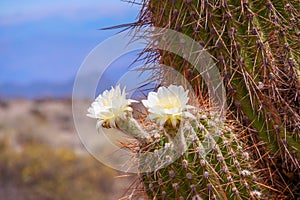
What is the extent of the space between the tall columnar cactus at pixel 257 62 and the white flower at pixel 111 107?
0.23 m

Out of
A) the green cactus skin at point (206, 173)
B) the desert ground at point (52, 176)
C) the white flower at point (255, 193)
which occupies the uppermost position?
the green cactus skin at point (206, 173)

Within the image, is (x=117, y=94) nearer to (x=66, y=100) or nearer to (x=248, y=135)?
(x=248, y=135)

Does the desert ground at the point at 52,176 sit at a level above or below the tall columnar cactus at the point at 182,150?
below

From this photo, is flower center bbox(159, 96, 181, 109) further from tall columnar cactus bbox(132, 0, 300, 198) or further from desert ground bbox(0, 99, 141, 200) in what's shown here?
desert ground bbox(0, 99, 141, 200)

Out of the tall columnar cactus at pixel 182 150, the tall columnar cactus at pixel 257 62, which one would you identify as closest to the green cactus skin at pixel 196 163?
the tall columnar cactus at pixel 182 150

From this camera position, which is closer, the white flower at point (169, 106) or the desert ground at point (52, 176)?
the white flower at point (169, 106)

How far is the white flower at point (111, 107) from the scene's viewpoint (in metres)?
1.49

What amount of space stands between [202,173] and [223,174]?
57 mm

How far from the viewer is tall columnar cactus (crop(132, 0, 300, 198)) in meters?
1.60

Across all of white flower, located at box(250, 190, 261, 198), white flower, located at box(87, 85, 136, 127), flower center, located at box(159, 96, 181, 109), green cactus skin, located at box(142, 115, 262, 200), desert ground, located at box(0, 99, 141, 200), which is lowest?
desert ground, located at box(0, 99, 141, 200)

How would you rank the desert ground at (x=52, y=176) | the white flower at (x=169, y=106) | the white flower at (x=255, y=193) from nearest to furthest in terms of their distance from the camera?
the white flower at (x=169, y=106)
the white flower at (x=255, y=193)
the desert ground at (x=52, y=176)

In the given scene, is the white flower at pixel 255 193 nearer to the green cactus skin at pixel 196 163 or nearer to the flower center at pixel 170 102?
the green cactus skin at pixel 196 163

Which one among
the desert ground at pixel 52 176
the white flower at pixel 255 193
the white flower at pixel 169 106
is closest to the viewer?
the white flower at pixel 169 106

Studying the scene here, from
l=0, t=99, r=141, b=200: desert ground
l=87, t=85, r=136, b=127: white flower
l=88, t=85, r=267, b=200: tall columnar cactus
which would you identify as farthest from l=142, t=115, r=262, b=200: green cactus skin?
l=0, t=99, r=141, b=200: desert ground
